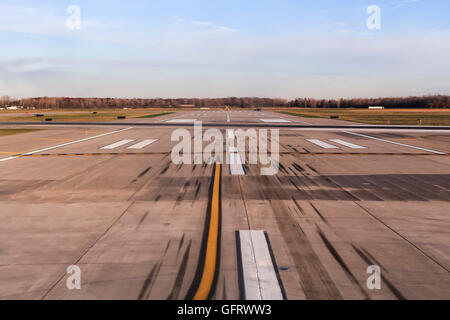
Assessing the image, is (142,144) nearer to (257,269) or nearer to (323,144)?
(323,144)

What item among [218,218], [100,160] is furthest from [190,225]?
[100,160]

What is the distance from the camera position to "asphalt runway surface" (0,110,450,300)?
16.6 feet

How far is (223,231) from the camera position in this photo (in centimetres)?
713

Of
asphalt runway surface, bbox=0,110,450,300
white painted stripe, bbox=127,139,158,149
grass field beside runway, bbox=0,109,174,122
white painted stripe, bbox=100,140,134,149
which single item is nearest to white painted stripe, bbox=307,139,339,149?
asphalt runway surface, bbox=0,110,450,300

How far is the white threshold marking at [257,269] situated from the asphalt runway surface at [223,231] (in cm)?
2

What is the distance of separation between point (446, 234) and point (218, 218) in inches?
179

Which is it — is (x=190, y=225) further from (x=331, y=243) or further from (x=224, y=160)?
(x=224, y=160)

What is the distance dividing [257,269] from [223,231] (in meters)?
1.73

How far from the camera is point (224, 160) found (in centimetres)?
1599

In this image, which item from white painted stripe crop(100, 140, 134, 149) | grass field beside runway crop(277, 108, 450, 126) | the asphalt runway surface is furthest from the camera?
grass field beside runway crop(277, 108, 450, 126)

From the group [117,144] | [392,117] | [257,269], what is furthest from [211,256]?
[392,117]

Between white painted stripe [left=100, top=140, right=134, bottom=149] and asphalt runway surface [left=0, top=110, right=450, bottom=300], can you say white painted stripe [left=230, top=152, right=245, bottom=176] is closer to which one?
asphalt runway surface [left=0, top=110, right=450, bottom=300]

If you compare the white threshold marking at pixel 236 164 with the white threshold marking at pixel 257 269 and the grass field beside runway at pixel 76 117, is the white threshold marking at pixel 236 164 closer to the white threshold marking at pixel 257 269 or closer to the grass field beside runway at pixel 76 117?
the white threshold marking at pixel 257 269

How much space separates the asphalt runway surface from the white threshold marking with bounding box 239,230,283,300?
0.8 inches
